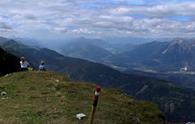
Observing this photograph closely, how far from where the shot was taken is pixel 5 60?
79375 millimetres

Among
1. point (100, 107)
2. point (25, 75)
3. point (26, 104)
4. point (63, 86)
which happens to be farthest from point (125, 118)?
point (25, 75)

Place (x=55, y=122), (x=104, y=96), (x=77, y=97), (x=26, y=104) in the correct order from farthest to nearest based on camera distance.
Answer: (x=104, y=96) < (x=77, y=97) < (x=26, y=104) < (x=55, y=122)

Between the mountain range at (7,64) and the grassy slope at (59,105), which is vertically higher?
the mountain range at (7,64)

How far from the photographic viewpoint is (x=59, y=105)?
108 feet

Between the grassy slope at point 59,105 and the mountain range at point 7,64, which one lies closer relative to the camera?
the grassy slope at point 59,105

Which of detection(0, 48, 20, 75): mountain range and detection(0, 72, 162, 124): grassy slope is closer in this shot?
detection(0, 72, 162, 124): grassy slope

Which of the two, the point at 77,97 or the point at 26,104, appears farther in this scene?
the point at 77,97

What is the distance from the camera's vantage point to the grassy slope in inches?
1166

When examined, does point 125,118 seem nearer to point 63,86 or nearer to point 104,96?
point 104,96

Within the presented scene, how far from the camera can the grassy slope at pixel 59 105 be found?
29.6 m

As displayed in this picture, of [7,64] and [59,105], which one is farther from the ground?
[7,64]

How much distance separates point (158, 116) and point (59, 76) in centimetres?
1639

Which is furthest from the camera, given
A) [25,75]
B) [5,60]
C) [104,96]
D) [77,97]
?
[5,60]

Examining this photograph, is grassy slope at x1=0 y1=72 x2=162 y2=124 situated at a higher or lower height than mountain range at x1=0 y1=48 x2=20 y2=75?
lower
